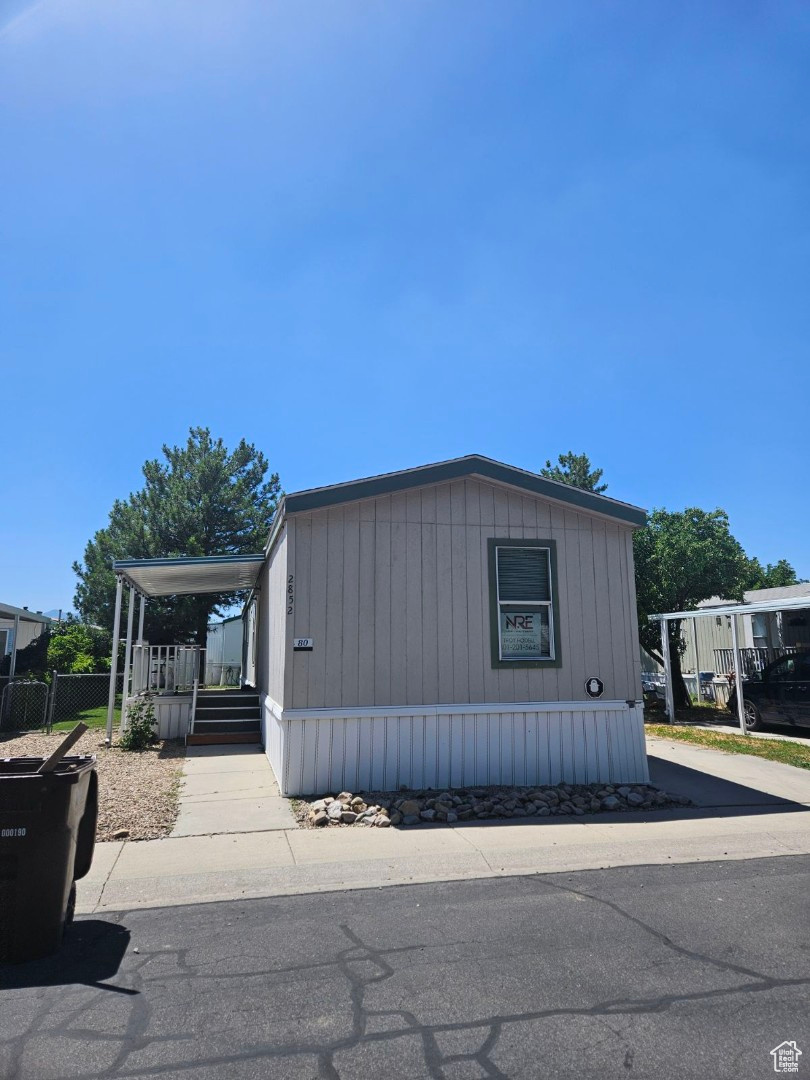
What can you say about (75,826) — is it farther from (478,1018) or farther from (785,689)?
(785,689)

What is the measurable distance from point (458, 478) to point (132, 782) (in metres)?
5.60

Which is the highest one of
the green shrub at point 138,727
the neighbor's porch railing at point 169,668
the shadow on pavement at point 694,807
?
the neighbor's porch railing at point 169,668

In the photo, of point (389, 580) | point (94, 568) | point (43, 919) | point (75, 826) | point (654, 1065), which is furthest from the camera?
point (94, 568)

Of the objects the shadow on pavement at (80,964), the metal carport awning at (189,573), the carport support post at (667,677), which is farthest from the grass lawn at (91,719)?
the carport support post at (667,677)

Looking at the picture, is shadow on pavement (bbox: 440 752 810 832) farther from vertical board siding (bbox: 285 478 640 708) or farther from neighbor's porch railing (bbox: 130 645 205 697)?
neighbor's porch railing (bbox: 130 645 205 697)

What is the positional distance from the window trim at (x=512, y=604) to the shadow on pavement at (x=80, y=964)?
5184 millimetres

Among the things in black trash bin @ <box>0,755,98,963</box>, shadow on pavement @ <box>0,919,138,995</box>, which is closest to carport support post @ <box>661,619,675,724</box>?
shadow on pavement @ <box>0,919,138,995</box>

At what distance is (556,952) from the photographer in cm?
406

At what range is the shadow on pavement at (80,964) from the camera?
12.1 feet

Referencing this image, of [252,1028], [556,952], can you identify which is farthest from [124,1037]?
[556,952]

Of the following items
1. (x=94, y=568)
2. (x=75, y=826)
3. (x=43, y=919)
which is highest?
(x=94, y=568)

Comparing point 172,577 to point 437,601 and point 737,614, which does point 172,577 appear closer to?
point 437,601

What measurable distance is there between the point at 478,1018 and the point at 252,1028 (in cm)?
105

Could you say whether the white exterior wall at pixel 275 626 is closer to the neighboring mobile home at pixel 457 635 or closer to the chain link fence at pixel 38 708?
the neighboring mobile home at pixel 457 635
